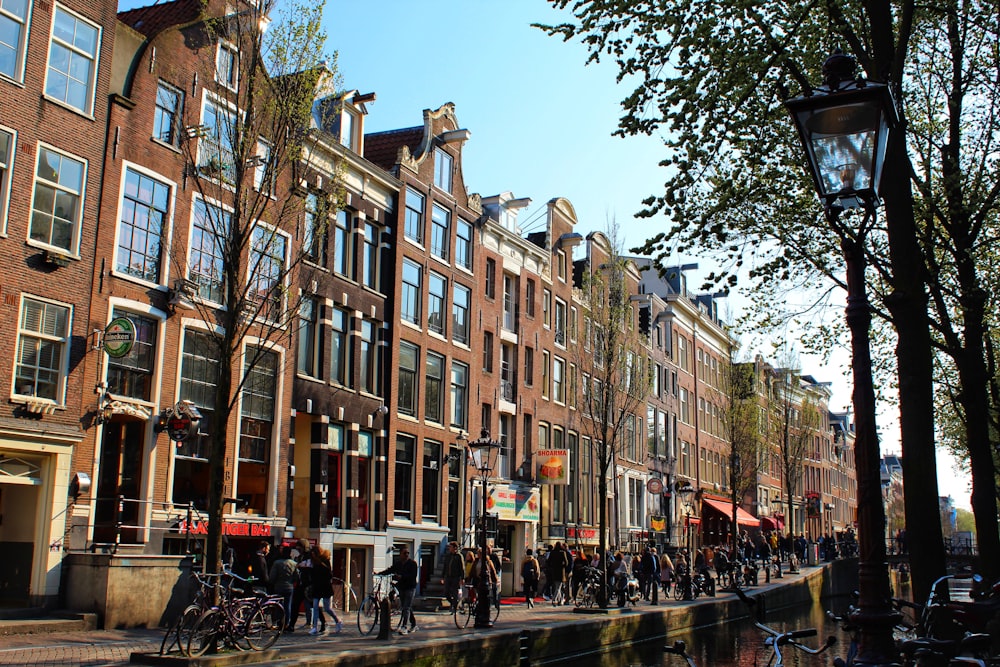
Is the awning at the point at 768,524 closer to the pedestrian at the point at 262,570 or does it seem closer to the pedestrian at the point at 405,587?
the pedestrian at the point at 405,587

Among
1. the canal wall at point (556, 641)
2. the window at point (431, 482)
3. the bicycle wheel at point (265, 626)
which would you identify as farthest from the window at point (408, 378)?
the bicycle wheel at point (265, 626)

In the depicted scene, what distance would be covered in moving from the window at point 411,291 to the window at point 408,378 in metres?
1.00

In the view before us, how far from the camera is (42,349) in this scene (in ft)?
66.2

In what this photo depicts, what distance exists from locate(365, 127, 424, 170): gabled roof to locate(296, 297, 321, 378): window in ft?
26.3

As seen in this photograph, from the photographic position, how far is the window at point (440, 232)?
35.5 metres

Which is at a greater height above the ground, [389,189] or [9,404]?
[389,189]

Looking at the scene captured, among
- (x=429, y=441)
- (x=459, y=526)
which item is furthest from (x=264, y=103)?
(x=459, y=526)

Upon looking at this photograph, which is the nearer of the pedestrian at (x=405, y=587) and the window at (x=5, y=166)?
the window at (x=5, y=166)

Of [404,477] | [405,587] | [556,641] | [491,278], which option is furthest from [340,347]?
[556,641]

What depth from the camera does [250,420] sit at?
25.6 meters

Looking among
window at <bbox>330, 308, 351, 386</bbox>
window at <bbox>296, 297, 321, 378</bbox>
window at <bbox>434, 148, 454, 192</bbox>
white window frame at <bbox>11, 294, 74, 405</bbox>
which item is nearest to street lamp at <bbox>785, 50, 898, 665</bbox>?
white window frame at <bbox>11, 294, 74, 405</bbox>

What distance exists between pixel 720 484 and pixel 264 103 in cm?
5652

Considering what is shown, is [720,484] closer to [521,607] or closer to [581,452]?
[581,452]

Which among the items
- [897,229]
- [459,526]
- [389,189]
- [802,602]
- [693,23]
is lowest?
[802,602]
